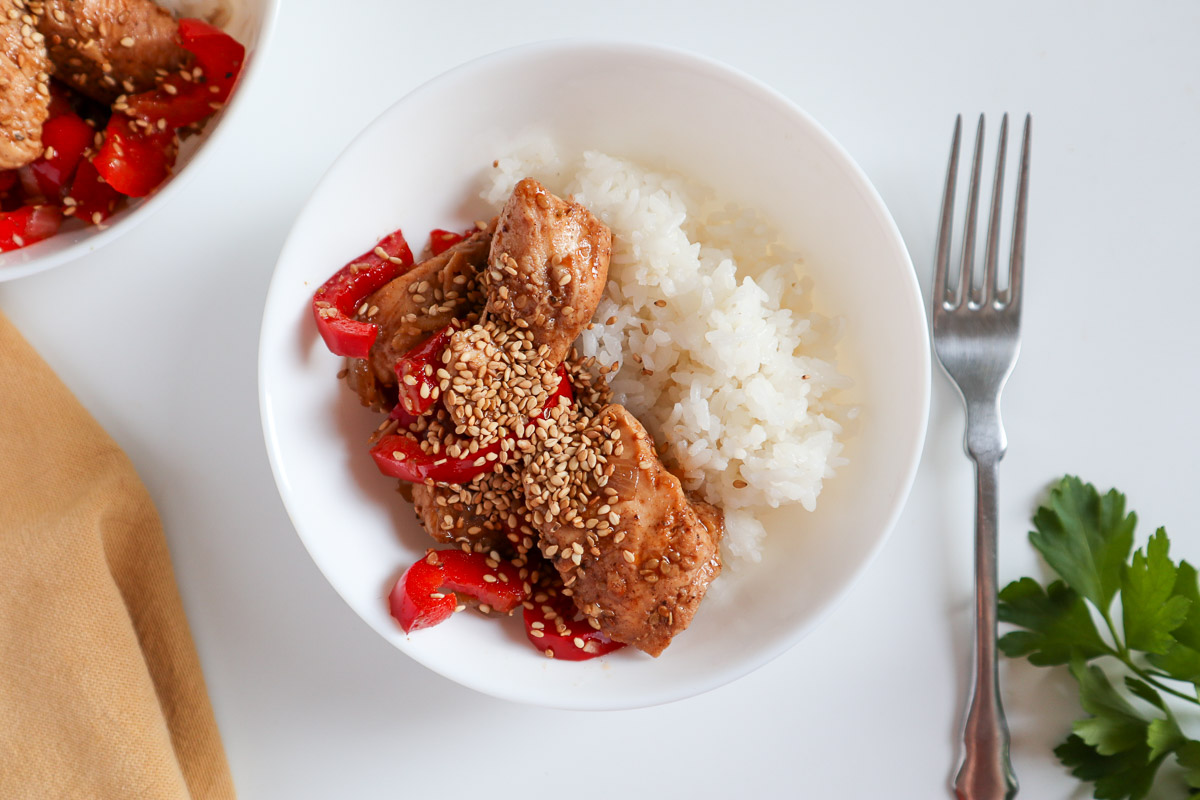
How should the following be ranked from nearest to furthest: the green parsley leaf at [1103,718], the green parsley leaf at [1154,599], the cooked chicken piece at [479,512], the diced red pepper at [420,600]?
the diced red pepper at [420,600], the cooked chicken piece at [479,512], the green parsley leaf at [1154,599], the green parsley leaf at [1103,718]

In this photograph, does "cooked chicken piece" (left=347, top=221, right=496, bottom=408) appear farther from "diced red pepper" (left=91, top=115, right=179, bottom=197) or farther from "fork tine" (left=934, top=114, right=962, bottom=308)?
"fork tine" (left=934, top=114, right=962, bottom=308)

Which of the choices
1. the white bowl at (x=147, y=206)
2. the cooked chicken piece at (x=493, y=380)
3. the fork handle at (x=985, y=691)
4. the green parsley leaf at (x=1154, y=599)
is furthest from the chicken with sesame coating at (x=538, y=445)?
the green parsley leaf at (x=1154, y=599)

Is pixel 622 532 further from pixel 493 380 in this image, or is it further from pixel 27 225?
pixel 27 225

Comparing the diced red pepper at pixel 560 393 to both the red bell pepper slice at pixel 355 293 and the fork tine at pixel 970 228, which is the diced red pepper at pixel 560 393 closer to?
the red bell pepper slice at pixel 355 293

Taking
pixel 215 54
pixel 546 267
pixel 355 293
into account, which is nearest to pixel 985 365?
pixel 546 267

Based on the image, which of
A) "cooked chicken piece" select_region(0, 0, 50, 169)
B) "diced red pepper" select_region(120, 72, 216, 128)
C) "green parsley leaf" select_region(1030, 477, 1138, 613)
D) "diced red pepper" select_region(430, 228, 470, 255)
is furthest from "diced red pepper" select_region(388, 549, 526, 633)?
"green parsley leaf" select_region(1030, 477, 1138, 613)

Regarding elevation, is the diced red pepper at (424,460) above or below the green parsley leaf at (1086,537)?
below

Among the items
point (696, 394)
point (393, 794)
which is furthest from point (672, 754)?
point (696, 394)
